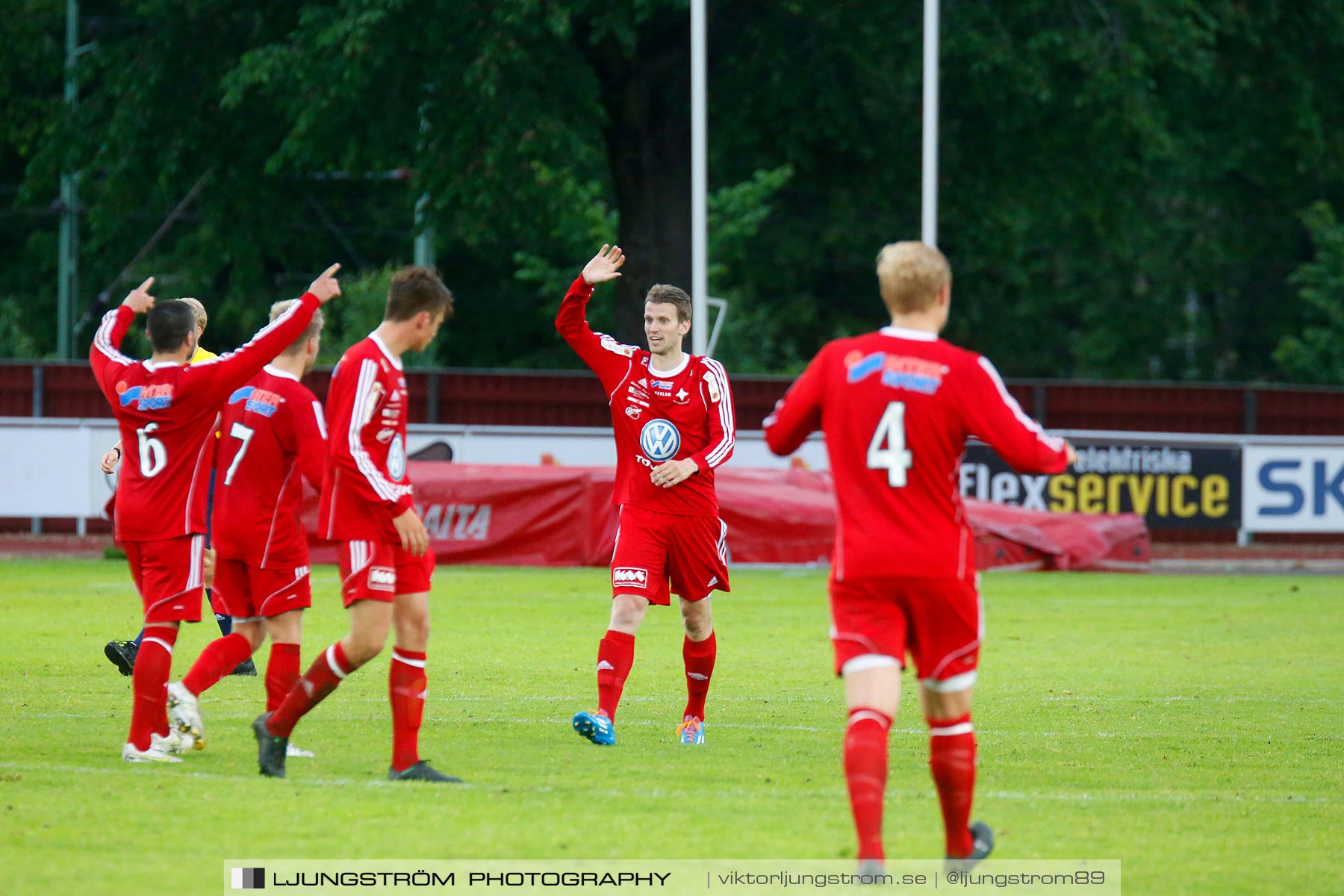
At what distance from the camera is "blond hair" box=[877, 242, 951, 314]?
17.7 feet

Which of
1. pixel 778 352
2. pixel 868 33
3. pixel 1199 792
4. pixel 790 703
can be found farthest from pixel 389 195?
pixel 1199 792

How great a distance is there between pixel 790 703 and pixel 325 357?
83.3 ft

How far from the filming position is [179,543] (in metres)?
7.25

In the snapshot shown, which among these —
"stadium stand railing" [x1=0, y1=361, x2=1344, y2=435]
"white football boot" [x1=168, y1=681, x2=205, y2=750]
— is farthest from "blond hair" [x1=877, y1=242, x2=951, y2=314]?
"stadium stand railing" [x1=0, y1=361, x2=1344, y2=435]

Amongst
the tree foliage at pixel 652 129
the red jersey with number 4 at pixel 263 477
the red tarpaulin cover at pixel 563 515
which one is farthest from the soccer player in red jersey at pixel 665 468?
the tree foliage at pixel 652 129

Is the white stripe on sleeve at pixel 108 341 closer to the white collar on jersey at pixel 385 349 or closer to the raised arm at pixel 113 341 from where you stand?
the raised arm at pixel 113 341

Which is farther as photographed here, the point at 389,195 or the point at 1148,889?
the point at 389,195

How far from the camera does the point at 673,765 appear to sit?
7.50 m

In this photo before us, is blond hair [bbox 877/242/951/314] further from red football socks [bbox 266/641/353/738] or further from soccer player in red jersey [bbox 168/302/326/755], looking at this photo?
soccer player in red jersey [bbox 168/302/326/755]

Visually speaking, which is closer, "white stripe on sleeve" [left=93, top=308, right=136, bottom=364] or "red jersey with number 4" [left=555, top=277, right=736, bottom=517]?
"white stripe on sleeve" [left=93, top=308, right=136, bottom=364]

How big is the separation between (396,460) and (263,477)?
3.76 feet

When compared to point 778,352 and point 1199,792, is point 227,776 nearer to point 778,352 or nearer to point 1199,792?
point 1199,792

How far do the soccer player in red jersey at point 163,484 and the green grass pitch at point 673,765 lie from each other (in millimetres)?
421

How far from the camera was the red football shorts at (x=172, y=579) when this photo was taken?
23.6ft
